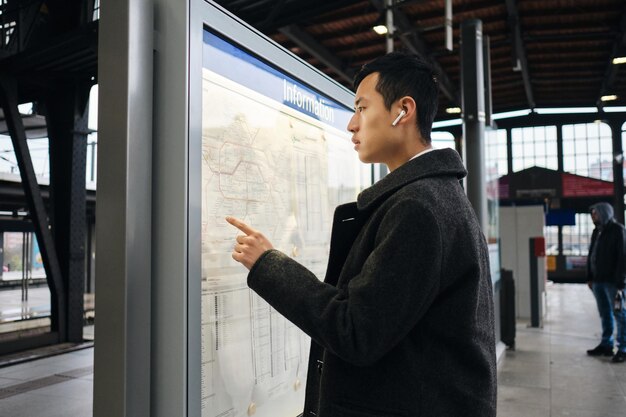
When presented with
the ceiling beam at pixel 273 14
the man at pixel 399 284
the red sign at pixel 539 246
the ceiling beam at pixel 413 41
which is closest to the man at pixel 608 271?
the red sign at pixel 539 246

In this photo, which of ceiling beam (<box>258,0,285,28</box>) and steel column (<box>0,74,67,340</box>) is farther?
steel column (<box>0,74,67,340</box>)

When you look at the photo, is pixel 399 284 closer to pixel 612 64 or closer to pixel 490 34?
pixel 490 34

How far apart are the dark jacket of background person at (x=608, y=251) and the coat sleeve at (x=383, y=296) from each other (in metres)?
6.13

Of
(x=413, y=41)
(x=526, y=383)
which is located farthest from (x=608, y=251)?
(x=413, y=41)

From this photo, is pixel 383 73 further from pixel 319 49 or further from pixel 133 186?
pixel 319 49

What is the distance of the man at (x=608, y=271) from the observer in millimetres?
6203

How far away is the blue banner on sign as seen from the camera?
53.8 inches

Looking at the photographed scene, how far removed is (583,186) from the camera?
1981 cm

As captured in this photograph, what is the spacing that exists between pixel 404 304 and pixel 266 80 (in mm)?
920

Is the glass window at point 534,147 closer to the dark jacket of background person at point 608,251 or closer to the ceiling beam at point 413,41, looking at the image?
the ceiling beam at point 413,41

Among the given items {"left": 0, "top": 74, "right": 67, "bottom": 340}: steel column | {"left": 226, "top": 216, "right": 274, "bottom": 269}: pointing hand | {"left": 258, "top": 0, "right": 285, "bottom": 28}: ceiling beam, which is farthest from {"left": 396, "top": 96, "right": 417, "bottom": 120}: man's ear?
{"left": 0, "top": 74, "right": 67, "bottom": 340}: steel column

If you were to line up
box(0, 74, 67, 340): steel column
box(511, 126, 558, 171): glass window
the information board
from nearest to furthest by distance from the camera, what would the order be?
the information board, box(0, 74, 67, 340): steel column, box(511, 126, 558, 171): glass window

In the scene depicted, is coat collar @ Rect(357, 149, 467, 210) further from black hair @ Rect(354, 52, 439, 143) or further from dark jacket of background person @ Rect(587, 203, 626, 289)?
dark jacket of background person @ Rect(587, 203, 626, 289)

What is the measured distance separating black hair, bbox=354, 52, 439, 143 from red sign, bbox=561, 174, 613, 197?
20825mm
